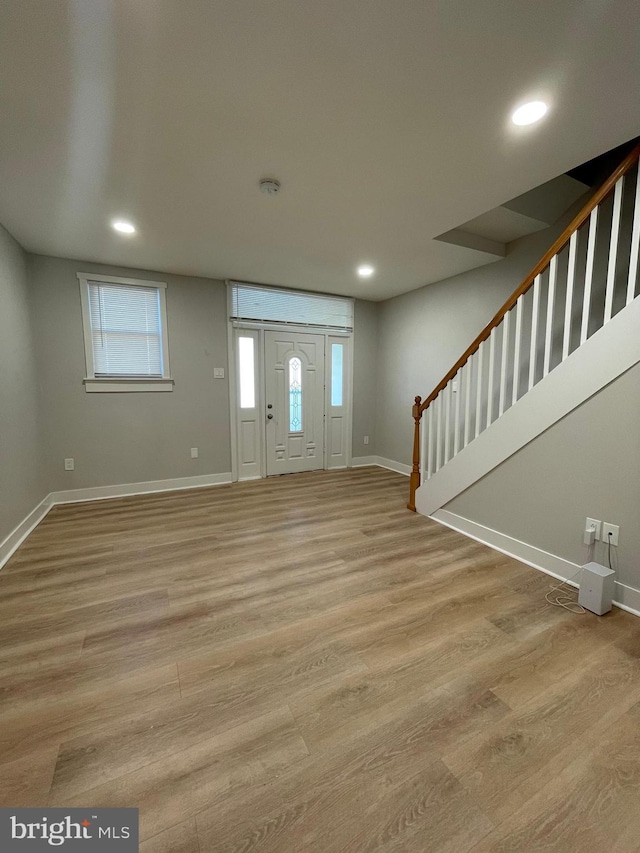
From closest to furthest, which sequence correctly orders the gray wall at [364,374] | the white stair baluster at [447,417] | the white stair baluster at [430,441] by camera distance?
the white stair baluster at [447,417], the white stair baluster at [430,441], the gray wall at [364,374]

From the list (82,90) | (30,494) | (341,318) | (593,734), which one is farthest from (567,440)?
(30,494)

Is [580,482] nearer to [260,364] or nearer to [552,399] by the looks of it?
[552,399]

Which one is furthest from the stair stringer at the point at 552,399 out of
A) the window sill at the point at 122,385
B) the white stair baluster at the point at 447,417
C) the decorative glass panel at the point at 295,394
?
the window sill at the point at 122,385

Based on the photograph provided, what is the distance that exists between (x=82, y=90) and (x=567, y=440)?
10.5ft

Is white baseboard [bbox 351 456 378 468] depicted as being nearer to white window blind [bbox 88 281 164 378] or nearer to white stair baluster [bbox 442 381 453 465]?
white stair baluster [bbox 442 381 453 465]

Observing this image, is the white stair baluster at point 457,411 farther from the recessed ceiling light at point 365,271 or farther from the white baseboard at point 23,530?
the white baseboard at point 23,530

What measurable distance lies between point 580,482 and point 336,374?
11.4ft

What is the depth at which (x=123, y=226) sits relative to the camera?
9.18 feet

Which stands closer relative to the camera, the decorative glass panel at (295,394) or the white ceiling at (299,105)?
the white ceiling at (299,105)

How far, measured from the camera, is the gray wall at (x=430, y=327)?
11.2ft

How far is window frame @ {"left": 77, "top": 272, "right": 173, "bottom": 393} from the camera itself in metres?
3.65

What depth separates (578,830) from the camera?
101cm

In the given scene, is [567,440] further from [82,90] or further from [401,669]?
[82,90]

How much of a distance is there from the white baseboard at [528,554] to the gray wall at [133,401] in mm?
2909
